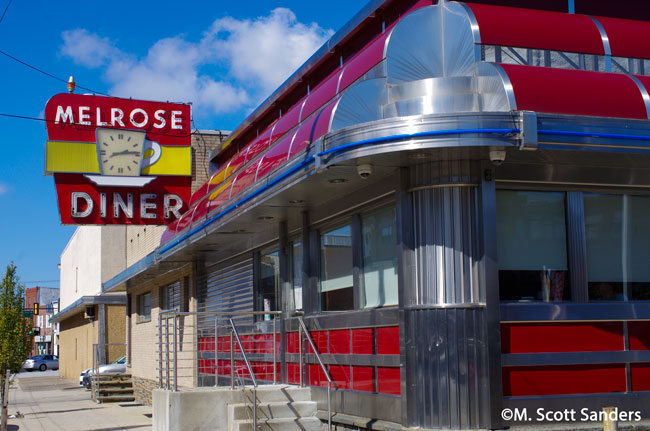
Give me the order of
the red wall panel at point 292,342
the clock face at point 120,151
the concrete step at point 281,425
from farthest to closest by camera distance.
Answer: the clock face at point 120,151, the red wall panel at point 292,342, the concrete step at point 281,425

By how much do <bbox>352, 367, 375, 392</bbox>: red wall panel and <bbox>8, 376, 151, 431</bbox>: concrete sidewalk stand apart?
29.0 ft

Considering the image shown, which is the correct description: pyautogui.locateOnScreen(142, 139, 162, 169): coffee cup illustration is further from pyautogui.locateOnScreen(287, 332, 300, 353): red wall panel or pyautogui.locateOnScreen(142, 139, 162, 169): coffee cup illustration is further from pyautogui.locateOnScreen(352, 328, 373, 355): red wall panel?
pyautogui.locateOnScreen(352, 328, 373, 355): red wall panel

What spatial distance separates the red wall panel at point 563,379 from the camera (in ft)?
28.7

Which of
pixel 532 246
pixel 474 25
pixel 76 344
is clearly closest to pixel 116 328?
pixel 76 344

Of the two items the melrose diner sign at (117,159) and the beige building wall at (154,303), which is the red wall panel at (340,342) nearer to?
the melrose diner sign at (117,159)

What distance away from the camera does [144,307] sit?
27516 mm

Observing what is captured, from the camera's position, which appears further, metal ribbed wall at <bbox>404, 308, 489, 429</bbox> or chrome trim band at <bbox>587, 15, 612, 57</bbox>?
chrome trim band at <bbox>587, 15, 612, 57</bbox>

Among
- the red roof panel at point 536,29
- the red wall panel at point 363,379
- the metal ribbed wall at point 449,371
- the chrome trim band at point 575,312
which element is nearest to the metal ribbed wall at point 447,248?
the metal ribbed wall at point 449,371

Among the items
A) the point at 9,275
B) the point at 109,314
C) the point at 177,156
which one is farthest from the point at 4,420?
the point at 109,314

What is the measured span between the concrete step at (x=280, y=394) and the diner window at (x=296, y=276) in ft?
5.69

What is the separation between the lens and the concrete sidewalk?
62.3ft

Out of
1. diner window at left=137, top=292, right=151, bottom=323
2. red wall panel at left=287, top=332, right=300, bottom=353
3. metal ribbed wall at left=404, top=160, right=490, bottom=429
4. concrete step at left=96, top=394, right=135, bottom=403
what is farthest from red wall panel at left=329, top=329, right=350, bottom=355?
concrete step at left=96, top=394, right=135, bottom=403

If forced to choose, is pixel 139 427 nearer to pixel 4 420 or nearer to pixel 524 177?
pixel 4 420

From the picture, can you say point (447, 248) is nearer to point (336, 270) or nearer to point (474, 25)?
point (474, 25)
